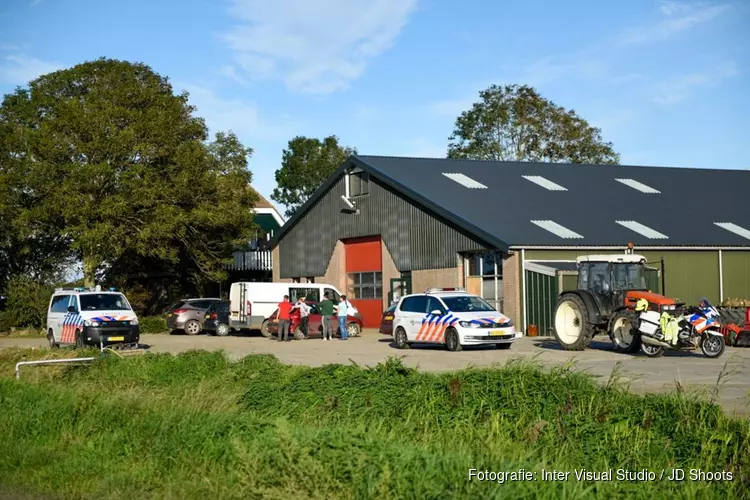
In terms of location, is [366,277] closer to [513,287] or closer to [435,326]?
[513,287]

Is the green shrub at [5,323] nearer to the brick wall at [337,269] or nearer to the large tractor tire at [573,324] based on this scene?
the brick wall at [337,269]

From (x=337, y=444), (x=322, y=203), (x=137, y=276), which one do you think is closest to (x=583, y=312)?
(x=337, y=444)

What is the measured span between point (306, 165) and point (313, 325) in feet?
137

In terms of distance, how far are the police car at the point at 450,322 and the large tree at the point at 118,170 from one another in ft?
62.7

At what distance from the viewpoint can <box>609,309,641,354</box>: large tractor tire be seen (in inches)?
952

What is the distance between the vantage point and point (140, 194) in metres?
44.8

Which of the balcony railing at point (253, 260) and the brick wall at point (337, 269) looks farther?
the balcony railing at point (253, 260)

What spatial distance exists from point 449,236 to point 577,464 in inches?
1165

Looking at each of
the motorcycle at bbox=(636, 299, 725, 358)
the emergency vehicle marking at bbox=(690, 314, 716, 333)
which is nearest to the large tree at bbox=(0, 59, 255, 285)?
the motorcycle at bbox=(636, 299, 725, 358)

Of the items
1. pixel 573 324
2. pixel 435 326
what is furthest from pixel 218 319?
pixel 573 324

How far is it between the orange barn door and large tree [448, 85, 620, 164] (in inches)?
1112

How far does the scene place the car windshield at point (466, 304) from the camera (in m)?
28.1

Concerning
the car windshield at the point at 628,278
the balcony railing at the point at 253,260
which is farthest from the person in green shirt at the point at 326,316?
the balcony railing at the point at 253,260

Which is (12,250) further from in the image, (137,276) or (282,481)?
(282,481)
